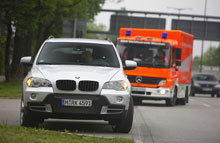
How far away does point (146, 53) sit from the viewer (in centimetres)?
2323

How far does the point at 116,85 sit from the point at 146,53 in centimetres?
1221

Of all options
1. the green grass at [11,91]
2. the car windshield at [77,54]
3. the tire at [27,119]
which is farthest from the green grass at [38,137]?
the green grass at [11,91]

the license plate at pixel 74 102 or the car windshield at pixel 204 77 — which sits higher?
the license plate at pixel 74 102

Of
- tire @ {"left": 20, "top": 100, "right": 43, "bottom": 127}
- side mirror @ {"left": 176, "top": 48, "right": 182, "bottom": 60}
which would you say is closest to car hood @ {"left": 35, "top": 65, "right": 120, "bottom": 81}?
tire @ {"left": 20, "top": 100, "right": 43, "bottom": 127}

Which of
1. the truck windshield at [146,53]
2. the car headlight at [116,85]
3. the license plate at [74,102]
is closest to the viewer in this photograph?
the license plate at [74,102]

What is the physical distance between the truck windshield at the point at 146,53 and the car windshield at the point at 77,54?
10.4 meters

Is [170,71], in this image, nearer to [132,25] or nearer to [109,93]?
[109,93]

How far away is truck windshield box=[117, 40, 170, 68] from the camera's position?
75.8 feet

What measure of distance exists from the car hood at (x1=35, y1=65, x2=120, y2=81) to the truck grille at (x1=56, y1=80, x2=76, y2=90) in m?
0.07

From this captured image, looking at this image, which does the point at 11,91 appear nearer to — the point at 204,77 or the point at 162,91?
the point at 162,91

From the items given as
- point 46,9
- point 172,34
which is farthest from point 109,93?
point 46,9

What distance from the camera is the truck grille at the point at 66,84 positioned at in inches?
428

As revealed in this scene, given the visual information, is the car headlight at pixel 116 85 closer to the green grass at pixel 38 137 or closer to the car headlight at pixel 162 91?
the green grass at pixel 38 137

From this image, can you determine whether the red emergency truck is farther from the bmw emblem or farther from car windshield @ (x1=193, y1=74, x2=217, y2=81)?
car windshield @ (x1=193, y1=74, x2=217, y2=81)
